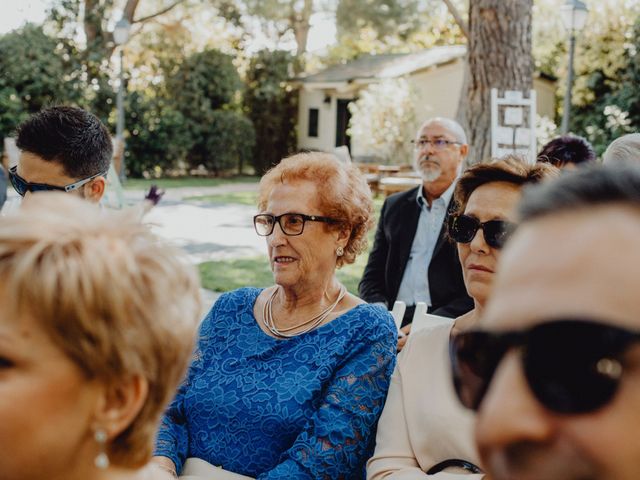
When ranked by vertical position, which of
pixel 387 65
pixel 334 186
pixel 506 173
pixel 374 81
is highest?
pixel 387 65

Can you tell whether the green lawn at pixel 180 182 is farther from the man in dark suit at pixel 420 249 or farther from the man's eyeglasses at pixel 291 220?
the man's eyeglasses at pixel 291 220

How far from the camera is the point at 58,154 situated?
3.27 metres

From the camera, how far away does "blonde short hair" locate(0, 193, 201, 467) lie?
4.27ft

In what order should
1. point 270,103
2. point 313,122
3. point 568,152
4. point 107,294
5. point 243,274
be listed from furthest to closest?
point 313,122 < point 270,103 < point 243,274 < point 568,152 < point 107,294

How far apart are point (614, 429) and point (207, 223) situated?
13.8 metres

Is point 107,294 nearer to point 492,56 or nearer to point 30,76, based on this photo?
point 492,56

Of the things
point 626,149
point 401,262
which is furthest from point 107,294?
point 401,262

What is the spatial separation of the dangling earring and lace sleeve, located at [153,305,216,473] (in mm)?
1234

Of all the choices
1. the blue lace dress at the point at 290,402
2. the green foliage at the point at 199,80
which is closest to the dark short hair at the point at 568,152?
the blue lace dress at the point at 290,402

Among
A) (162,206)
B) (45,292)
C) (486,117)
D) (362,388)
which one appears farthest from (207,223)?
(45,292)

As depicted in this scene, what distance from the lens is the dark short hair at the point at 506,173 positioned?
8.75ft

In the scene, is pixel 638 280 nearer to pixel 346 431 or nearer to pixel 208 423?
pixel 346 431

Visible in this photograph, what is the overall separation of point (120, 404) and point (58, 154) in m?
2.15

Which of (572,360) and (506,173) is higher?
(506,173)
